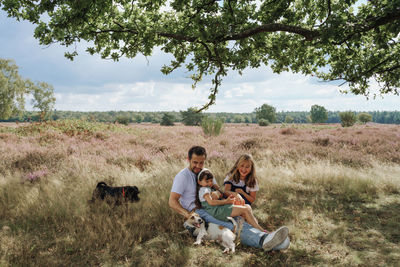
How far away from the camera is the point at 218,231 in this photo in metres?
3.77

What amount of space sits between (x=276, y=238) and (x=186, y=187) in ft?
5.09

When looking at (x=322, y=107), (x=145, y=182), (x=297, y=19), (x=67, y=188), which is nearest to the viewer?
(x=67, y=188)

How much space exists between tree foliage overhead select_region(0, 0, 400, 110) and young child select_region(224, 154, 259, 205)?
8.44 feet

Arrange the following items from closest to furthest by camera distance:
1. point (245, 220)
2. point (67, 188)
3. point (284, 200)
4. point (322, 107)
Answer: point (245, 220)
point (284, 200)
point (67, 188)
point (322, 107)

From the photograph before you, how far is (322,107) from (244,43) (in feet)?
348

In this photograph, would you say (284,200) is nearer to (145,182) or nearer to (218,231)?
(218,231)

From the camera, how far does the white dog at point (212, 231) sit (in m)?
3.64

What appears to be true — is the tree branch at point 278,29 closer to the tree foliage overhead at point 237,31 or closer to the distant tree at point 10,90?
the tree foliage overhead at point 237,31

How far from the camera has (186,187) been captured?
4.05 m

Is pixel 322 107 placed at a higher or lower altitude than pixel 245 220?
higher

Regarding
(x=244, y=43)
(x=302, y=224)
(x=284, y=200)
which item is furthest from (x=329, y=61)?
(x=302, y=224)

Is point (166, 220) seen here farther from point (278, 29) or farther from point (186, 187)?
point (278, 29)

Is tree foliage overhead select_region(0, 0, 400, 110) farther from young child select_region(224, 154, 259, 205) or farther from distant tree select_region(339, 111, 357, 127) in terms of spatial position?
distant tree select_region(339, 111, 357, 127)

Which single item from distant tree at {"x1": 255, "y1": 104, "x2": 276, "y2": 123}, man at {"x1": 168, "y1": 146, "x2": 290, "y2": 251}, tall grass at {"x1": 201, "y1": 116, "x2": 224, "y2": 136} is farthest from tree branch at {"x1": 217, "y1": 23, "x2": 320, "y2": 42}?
distant tree at {"x1": 255, "y1": 104, "x2": 276, "y2": 123}
